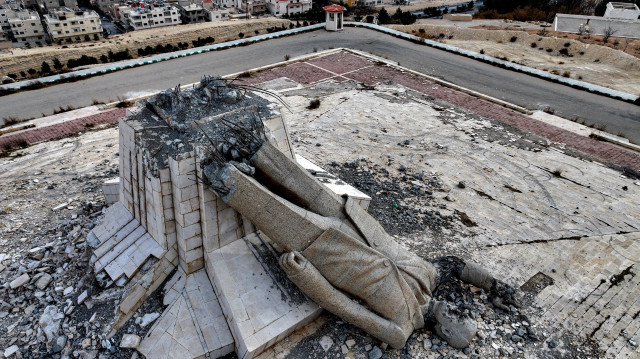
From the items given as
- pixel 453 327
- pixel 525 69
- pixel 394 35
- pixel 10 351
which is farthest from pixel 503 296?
pixel 394 35

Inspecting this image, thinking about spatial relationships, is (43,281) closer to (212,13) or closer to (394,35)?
(394,35)

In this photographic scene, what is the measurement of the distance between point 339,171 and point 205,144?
5.41 meters

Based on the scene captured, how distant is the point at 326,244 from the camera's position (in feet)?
19.3

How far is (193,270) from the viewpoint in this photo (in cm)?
673

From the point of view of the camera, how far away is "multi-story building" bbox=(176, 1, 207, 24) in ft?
195

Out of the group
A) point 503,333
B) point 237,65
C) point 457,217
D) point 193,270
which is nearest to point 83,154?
point 193,270

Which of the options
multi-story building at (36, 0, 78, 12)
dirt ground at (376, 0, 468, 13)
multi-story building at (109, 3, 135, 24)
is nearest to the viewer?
multi-story building at (109, 3, 135, 24)

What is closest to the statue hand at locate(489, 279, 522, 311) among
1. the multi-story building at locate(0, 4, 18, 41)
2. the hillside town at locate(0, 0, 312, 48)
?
the hillside town at locate(0, 0, 312, 48)

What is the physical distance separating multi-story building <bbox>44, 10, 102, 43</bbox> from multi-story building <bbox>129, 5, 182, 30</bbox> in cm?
523

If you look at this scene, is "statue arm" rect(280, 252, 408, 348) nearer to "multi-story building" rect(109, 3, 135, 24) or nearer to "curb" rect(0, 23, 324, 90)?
"curb" rect(0, 23, 324, 90)

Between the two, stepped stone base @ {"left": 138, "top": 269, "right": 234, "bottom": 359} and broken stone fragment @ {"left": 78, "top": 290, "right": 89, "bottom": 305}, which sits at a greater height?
broken stone fragment @ {"left": 78, "top": 290, "right": 89, "bottom": 305}

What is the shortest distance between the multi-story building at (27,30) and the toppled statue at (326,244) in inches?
2399

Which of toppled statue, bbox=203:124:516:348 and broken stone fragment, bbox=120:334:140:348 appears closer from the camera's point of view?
toppled statue, bbox=203:124:516:348

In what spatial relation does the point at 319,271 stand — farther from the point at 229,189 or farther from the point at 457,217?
the point at 457,217
